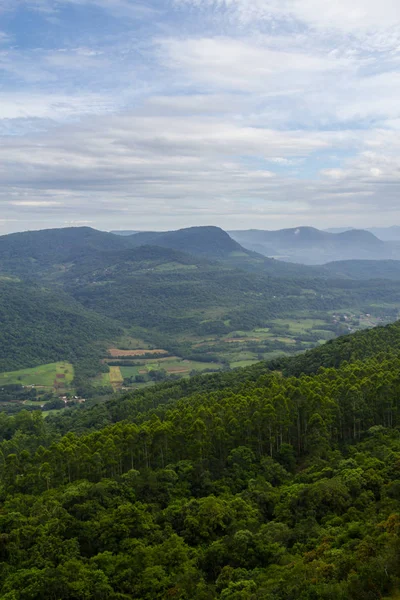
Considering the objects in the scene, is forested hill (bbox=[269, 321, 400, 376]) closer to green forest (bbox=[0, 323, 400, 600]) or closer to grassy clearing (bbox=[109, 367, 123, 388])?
green forest (bbox=[0, 323, 400, 600])

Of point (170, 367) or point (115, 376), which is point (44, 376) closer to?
point (115, 376)

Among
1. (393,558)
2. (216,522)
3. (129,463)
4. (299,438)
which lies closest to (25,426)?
(129,463)

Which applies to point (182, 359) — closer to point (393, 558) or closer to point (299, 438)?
point (299, 438)

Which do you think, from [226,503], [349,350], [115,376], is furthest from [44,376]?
[226,503]

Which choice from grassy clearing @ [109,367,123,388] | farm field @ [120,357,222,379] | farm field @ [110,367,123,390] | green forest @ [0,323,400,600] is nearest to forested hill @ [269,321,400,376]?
green forest @ [0,323,400,600]

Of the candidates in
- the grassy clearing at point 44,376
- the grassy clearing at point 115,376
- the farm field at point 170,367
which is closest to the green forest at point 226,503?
the grassy clearing at point 115,376

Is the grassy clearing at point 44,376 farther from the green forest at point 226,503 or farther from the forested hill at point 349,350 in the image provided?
the green forest at point 226,503
